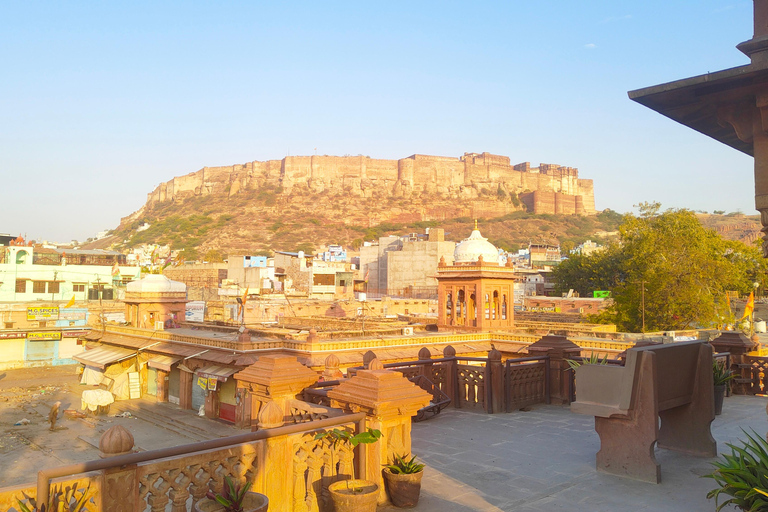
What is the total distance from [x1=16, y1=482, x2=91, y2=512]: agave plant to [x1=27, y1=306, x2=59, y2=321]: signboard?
42191 mm

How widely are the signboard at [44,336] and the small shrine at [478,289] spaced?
30033mm

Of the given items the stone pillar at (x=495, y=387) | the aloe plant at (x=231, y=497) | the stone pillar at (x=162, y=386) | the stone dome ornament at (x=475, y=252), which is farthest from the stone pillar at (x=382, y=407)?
the stone pillar at (x=162, y=386)

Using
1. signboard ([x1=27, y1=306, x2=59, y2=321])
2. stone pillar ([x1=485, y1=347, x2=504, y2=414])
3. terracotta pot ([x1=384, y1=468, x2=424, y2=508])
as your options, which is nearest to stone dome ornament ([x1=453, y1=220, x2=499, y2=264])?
stone pillar ([x1=485, y1=347, x2=504, y2=414])

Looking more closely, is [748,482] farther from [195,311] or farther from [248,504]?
[195,311]

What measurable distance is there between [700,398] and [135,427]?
1927cm

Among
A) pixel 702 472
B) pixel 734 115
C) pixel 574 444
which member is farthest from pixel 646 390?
pixel 734 115

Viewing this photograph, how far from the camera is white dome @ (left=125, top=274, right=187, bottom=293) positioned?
94.6 ft

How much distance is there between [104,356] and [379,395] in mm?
24539

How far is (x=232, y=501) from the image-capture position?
4422 millimetres

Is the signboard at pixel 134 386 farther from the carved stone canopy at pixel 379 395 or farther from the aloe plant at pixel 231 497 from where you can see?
the aloe plant at pixel 231 497

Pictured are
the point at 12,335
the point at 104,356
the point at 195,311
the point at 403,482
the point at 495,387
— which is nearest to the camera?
the point at 403,482

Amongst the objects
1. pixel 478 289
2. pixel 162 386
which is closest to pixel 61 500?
pixel 478 289

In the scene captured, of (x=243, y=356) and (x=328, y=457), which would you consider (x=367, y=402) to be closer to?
(x=328, y=457)

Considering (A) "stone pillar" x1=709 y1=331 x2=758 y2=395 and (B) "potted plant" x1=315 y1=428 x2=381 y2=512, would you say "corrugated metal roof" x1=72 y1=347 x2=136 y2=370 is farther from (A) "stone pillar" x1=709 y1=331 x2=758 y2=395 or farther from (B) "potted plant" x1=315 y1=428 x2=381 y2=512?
(A) "stone pillar" x1=709 y1=331 x2=758 y2=395
